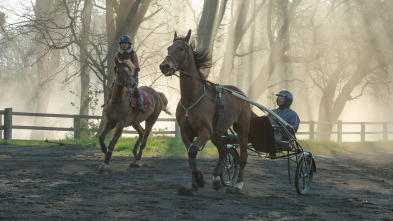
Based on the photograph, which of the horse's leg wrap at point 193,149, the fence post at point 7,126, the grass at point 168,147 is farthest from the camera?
the fence post at point 7,126

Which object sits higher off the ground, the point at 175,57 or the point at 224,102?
the point at 175,57

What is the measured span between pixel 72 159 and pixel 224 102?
6624mm

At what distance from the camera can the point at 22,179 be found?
984 centimetres

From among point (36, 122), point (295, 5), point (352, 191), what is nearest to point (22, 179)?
point (352, 191)

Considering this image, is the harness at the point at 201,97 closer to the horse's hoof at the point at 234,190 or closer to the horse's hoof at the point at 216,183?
the horse's hoof at the point at 216,183

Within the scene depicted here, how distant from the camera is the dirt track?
6.81 m

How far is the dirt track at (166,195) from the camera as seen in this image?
22.4ft

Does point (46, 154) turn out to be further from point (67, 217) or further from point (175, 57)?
point (67, 217)

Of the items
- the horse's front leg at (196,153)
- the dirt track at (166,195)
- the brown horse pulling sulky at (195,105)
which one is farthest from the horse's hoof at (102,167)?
the horse's front leg at (196,153)

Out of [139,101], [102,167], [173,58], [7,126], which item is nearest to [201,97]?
[173,58]

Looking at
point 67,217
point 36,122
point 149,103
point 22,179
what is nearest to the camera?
point 67,217

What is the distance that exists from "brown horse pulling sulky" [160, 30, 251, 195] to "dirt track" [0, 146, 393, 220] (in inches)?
22.6

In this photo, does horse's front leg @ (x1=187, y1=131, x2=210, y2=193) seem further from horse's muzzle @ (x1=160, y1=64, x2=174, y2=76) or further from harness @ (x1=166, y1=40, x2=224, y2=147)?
horse's muzzle @ (x1=160, y1=64, x2=174, y2=76)

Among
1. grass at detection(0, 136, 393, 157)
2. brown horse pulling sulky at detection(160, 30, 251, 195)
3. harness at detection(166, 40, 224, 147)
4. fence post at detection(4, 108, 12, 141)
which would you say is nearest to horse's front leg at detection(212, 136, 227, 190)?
brown horse pulling sulky at detection(160, 30, 251, 195)
